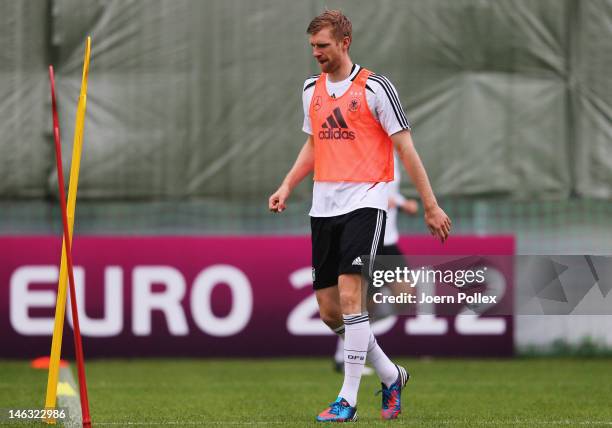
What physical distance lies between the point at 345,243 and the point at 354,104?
719mm

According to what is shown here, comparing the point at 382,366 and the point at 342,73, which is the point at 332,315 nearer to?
the point at 382,366

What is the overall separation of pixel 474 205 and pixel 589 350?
1.85 metres

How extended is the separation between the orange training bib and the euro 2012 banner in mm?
5116

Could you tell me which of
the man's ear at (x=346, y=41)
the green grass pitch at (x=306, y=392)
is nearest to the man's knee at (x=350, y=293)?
→ the green grass pitch at (x=306, y=392)

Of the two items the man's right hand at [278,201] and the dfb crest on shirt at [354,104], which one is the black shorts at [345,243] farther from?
the dfb crest on shirt at [354,104]

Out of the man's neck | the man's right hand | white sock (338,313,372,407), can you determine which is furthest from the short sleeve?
white sock (338,313,372,407)

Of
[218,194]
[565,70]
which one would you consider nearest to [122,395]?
[218,194]

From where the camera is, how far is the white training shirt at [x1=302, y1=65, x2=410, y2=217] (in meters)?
6.47

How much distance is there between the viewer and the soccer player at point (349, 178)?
6469 millimetres

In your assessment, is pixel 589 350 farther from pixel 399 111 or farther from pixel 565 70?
pixel 399 111

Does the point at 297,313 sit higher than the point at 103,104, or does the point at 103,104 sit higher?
the point at 103,104

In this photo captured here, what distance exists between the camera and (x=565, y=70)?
12.7m

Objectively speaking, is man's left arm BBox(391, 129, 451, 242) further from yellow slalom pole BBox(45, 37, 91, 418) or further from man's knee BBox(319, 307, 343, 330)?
yellow slalom pole BBox(45, 37, 91, 418)

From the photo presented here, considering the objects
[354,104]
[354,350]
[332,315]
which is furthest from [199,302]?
[354,104]
